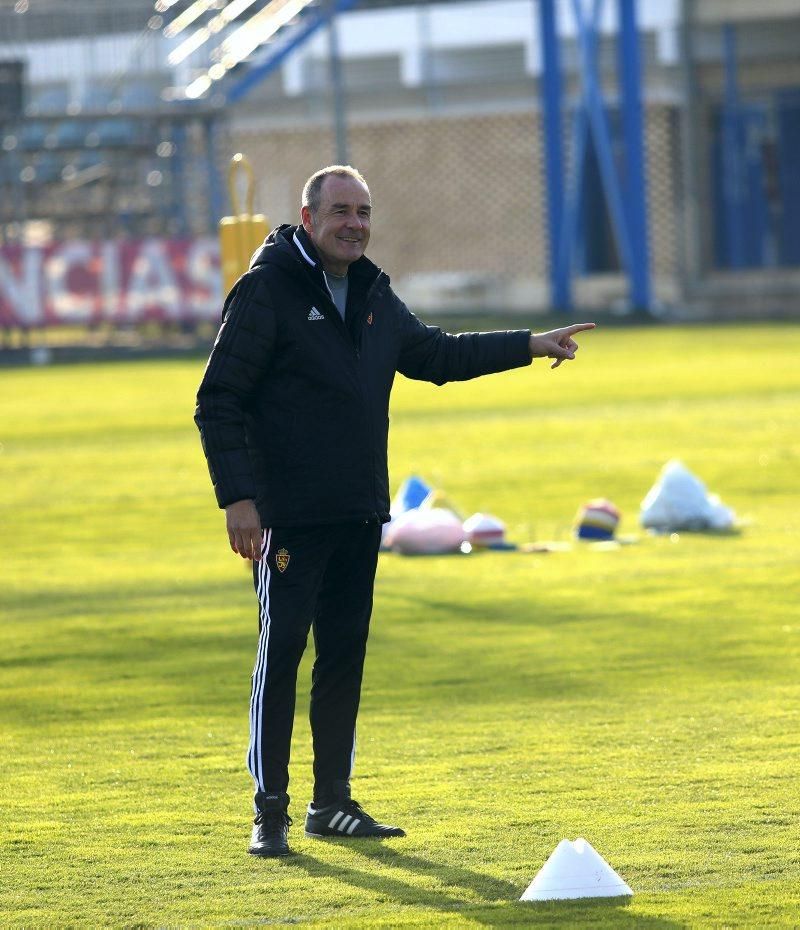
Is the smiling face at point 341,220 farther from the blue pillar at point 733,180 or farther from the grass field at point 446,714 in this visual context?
the blue pillar at point 733,180

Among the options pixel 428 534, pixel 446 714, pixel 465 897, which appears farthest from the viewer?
pixel 428 534

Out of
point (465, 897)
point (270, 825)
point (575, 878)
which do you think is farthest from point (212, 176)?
point (575, 878)

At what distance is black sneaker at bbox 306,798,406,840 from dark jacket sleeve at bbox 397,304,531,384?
1352 millimetres

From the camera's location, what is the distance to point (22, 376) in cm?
3103

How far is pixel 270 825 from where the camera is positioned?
590cm

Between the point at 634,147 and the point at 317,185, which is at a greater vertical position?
the point at 634,147

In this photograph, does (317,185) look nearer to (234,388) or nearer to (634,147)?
(234,388)

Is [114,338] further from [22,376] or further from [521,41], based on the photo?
[521,41]

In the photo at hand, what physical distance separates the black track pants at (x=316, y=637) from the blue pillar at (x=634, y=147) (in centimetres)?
3442

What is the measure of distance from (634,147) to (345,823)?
35.0 meters

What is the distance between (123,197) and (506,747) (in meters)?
33.6

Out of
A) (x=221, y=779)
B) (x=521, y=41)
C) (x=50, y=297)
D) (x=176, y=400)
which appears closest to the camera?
(x=221, y=779)

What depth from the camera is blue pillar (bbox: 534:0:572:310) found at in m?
40.5

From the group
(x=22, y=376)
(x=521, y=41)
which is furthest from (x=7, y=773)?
(x=521, y=41)
